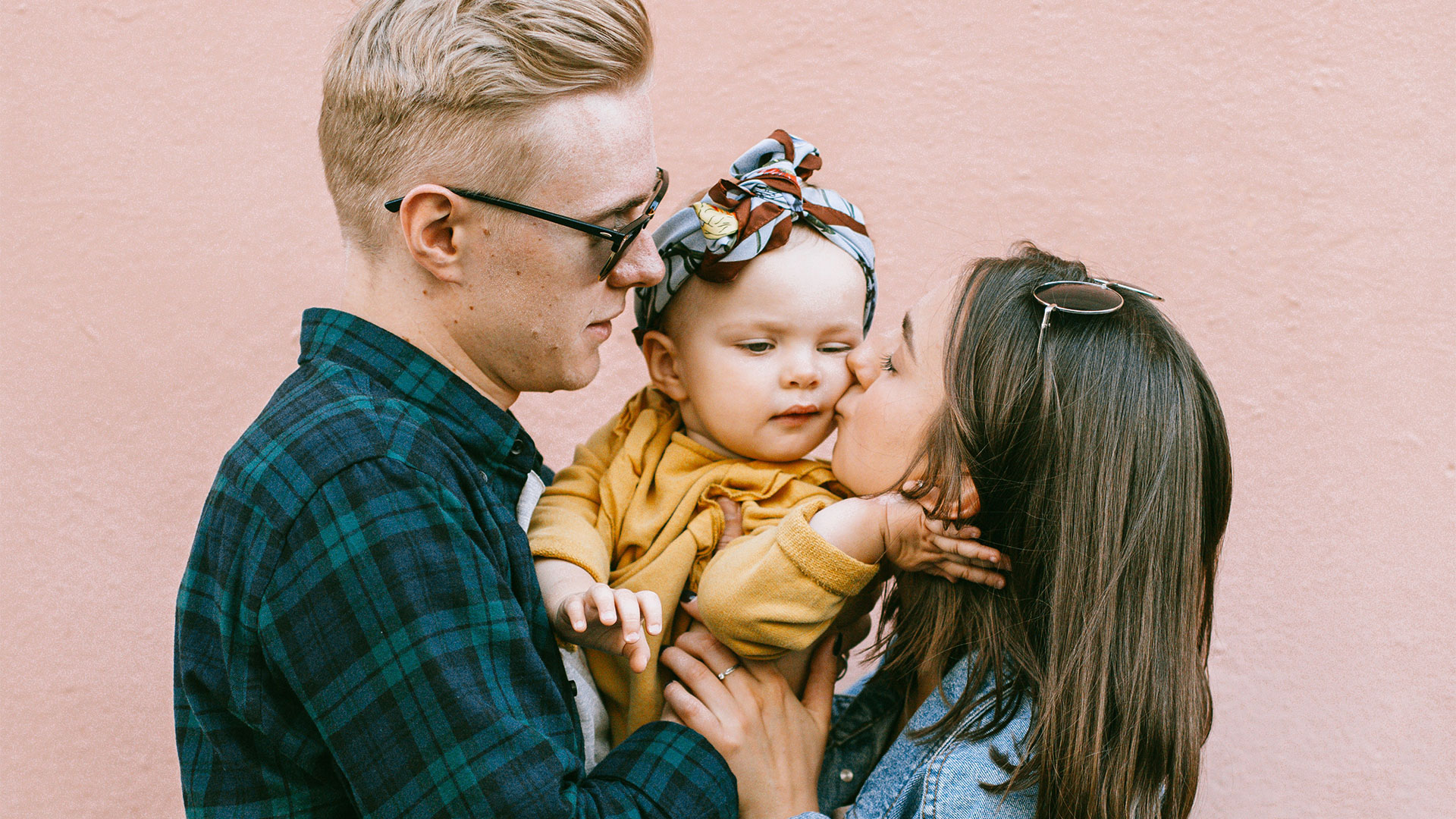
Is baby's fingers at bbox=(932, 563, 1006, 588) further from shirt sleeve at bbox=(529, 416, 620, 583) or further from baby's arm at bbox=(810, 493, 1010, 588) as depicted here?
shirt sleeve at bbox=(529, 416, 620, 583)

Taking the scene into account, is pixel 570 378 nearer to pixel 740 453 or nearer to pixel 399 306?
pixel 399 306

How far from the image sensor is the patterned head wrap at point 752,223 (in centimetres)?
191

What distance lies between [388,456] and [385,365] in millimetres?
229

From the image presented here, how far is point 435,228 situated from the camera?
5.18 feet

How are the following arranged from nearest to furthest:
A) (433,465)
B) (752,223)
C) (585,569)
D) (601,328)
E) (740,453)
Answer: (433,465) < (585,569) < (601,328) < (752,223) < (740,453)

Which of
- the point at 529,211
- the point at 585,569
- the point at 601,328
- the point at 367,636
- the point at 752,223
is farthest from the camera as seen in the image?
the point at 752,223

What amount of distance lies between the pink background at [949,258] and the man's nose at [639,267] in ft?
3.56

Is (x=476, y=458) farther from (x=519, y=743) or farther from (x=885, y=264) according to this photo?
(x=885, y=264)

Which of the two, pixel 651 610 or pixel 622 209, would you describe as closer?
pixel 651 610

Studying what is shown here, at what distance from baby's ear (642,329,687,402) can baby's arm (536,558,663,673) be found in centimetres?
49

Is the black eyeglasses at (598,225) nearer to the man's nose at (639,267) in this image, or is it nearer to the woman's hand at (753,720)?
the man's nose at (639,267)

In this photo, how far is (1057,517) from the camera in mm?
1739

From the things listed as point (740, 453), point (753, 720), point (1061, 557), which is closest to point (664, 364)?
point (740, 453)

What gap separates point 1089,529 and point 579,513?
0.87 metres
